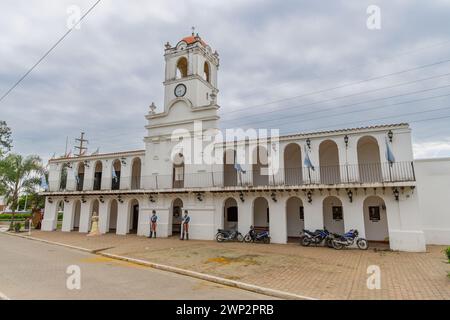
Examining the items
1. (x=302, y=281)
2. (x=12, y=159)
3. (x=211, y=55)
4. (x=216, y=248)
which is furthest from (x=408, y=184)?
(x=12, y=159)

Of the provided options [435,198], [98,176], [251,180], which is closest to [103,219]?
[98,176]

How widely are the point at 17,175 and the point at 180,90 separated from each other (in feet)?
77.5

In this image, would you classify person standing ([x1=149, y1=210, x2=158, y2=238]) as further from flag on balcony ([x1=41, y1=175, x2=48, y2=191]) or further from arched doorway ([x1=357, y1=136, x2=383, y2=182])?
Result: arched doorway ([x1=357, y1=136, x2=383, y2=182])

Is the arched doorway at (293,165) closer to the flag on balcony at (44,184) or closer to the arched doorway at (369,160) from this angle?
A: the arched doorway at (369,160)

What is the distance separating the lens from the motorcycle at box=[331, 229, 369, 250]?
49.7ft

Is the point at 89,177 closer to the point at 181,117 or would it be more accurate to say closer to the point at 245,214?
the point at 181,117

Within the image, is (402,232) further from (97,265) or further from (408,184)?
(97,265)

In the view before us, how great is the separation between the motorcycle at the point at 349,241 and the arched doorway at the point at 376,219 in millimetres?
3317

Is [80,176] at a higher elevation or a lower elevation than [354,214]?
higher

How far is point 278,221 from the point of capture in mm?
17781

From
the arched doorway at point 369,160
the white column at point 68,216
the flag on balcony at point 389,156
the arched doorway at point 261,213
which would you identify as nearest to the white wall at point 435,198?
the arched doorway at point 369,160

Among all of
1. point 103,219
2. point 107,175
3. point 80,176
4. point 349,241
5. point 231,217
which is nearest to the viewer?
point 349,241

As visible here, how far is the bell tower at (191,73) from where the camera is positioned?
22391 millimetres

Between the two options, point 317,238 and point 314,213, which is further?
point 314,213
